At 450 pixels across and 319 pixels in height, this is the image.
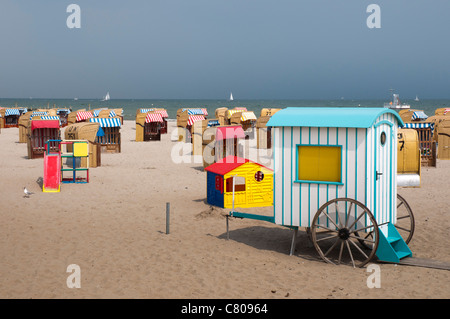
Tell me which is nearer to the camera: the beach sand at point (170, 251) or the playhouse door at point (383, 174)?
the beach sand at point (170, 251)

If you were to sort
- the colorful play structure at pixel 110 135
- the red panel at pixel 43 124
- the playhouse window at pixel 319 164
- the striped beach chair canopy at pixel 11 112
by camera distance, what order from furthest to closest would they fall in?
the striped beach chair canopy at pixel 11 112, the colorful play structure at pixel 110 135, the red panel at pixel 43 124, the playhouse window at pixel 319 164

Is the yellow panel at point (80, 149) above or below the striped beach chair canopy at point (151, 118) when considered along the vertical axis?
below

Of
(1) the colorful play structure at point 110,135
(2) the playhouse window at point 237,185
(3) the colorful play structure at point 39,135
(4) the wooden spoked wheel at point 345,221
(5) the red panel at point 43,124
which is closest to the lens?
(4) the wooden spoked wheel at point 345,221

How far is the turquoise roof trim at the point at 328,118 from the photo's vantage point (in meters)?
9.50

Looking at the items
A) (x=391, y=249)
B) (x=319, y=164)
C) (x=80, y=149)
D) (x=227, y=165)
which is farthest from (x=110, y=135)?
(x=391, y=249)

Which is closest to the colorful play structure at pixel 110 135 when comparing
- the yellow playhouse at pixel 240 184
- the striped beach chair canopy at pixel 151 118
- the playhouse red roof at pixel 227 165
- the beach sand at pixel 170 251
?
the striped beach chair canopy at pixel 151 118

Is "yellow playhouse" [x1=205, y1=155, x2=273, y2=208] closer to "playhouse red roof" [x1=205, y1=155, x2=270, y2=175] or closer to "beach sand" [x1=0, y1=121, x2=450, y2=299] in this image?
"playhouse red roof" [x1=205, y1=155, x2=270, y2=175]

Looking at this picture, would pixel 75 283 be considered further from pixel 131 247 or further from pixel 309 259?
pixel 309 259

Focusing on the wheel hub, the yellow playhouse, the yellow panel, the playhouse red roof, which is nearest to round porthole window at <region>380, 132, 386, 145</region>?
the wheel hub

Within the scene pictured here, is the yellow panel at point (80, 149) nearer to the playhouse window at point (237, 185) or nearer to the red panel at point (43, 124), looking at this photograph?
the playhouse window at point (237, 185)

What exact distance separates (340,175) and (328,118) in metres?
1.09

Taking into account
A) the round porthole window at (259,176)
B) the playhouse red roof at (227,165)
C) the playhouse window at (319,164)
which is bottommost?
the round porthole window at (259,176)

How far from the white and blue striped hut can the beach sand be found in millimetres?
1200

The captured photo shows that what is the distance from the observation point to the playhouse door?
983cm
